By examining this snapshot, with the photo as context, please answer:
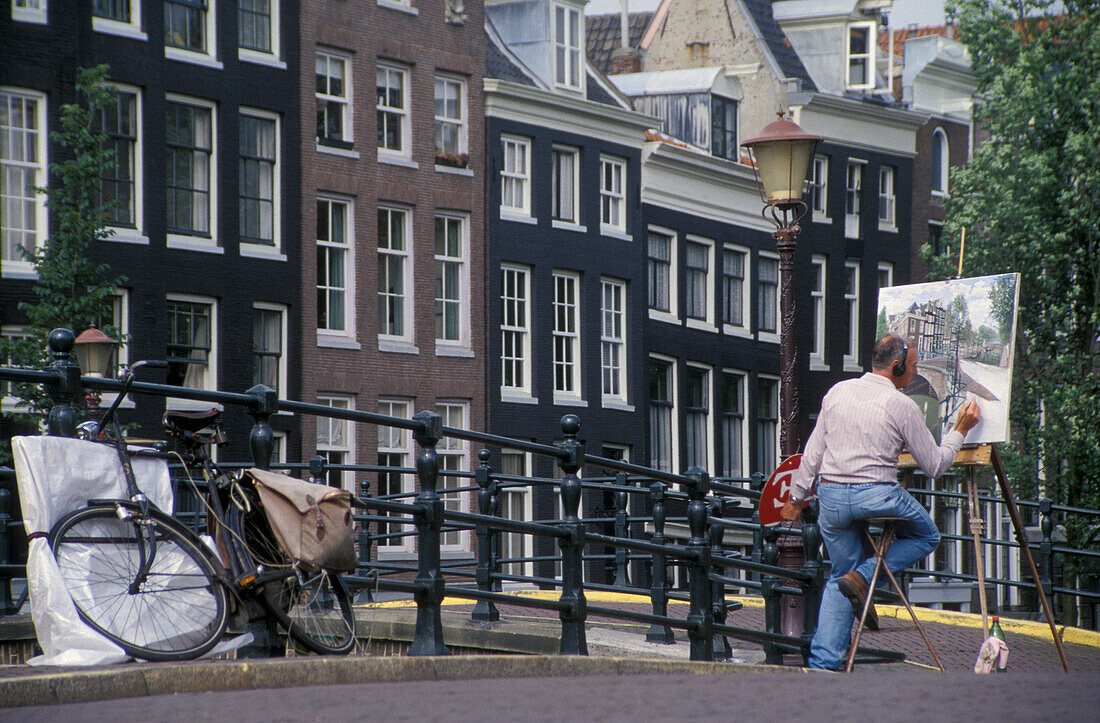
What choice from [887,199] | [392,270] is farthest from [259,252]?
[887,199]

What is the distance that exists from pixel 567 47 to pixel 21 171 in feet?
40.1

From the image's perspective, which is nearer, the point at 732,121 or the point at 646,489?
the point at 646,489

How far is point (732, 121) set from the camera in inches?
1452

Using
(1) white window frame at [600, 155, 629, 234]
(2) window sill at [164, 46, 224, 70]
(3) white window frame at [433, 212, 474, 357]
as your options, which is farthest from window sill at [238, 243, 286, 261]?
(1) white window frame at [600, 155, 629, 234]

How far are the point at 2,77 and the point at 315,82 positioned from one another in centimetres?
569

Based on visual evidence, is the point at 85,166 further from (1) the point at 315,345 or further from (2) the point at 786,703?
(2) the point at 786,703

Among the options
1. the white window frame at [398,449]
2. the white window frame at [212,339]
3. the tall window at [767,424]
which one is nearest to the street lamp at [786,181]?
the white window frame at [212,339]


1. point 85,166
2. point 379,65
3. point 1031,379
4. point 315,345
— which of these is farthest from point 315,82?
point 1031,379

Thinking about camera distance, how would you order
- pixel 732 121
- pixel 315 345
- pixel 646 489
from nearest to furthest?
pixel 646 489
pixel 315 345
pixel 732 121

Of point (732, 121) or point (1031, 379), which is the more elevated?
point (732, 121)

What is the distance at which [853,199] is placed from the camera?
3894 centimetres

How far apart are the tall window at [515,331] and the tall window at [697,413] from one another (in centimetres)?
487

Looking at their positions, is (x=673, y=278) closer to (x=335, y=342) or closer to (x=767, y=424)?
(x=767, y=424)

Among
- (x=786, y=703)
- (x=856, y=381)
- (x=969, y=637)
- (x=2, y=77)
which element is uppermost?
(x=2, y=77)
